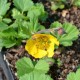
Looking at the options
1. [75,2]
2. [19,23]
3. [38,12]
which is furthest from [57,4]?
[19,23]

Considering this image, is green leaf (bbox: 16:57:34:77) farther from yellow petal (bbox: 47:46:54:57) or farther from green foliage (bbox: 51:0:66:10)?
green foliage (bbox: 51:0:66:10)

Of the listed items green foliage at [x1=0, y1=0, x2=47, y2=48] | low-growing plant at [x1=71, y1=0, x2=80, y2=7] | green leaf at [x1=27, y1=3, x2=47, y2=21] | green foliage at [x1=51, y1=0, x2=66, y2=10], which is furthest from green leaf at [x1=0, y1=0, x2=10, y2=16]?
low-growing plant at [x1=71, y1=0, x2=80, y2=7]

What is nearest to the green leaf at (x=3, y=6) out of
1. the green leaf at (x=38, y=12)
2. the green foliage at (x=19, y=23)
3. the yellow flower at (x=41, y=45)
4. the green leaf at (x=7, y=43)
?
the green foliage at (x=19, y=23)

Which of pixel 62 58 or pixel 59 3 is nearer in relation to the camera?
pixel 62 58

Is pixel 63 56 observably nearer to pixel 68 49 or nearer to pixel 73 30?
pixel 68 49

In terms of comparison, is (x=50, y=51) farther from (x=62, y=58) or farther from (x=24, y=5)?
(x=24, y=5)

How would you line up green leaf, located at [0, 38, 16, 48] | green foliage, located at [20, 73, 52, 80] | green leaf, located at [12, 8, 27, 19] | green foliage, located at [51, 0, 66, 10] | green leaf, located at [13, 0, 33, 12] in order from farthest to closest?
green foliage, located at [51, 0, 66, 10]
green leaf, located at [13, 0, 33, 12]
green leaf, located at [12, 8, 27, 19]
green leaf, located at [0, 38, 16, 48]
green foliage, located at [20, 73, 52, 80]

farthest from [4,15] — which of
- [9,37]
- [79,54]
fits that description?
[79,54]
